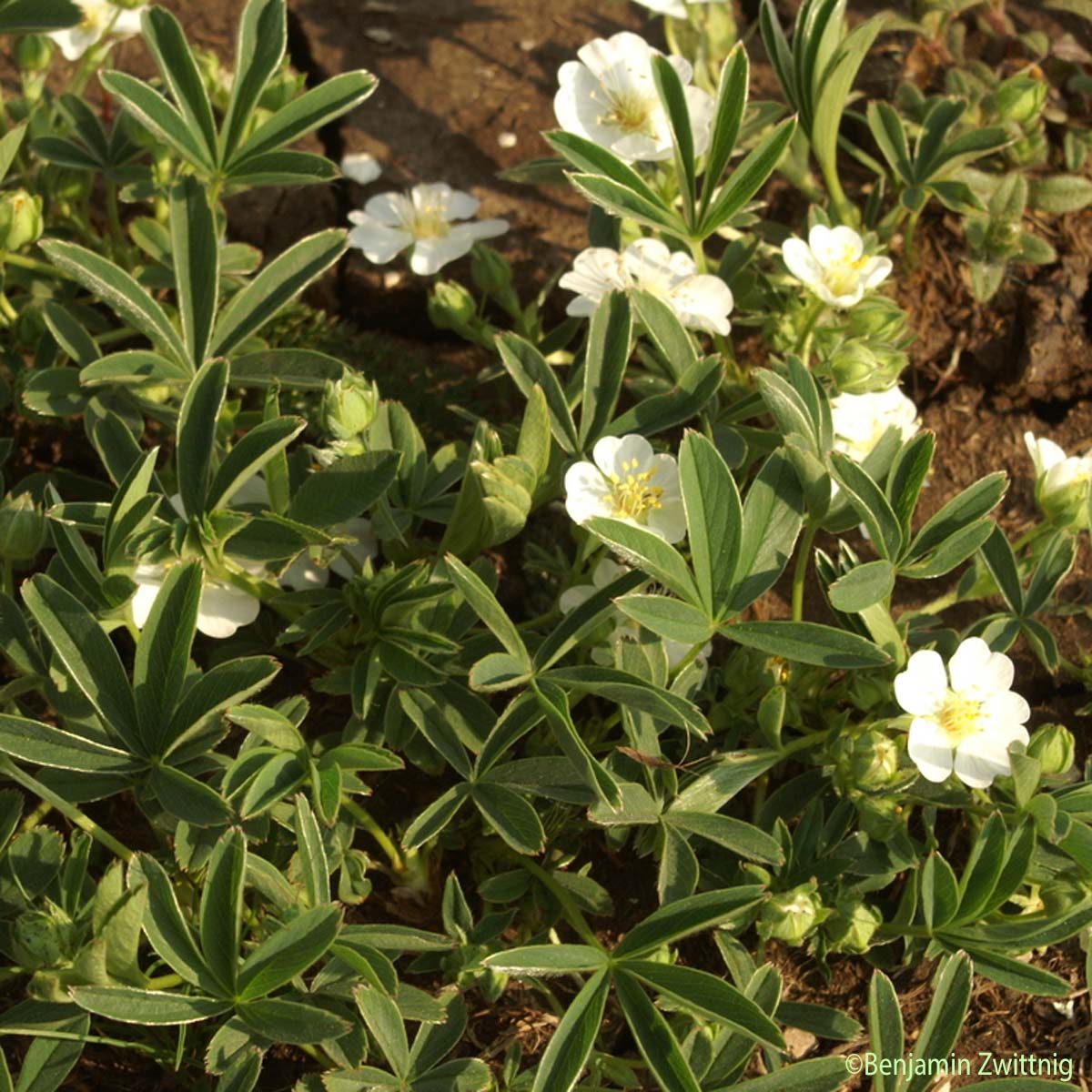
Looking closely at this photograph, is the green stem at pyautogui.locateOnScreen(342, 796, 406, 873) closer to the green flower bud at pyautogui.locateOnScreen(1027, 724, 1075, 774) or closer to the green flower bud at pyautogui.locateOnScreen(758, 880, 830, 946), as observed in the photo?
the green flower bud at pyautogui.locateOnScreen(758, 880, 830, 946)

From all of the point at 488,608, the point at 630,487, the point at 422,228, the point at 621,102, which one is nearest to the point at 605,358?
the point at 630,487

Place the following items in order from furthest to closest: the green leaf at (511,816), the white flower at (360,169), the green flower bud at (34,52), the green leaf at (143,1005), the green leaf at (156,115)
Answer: the white flower at (360,169)
the green flower bud at (34,52)
the green leaf at (156,115)
the green leaf at (511,816)
the green leaf at (143,1005)

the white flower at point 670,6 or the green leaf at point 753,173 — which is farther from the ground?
the white flower at point 670,6

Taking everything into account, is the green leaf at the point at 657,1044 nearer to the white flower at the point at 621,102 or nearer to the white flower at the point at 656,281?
the white flower at the point at 656,281

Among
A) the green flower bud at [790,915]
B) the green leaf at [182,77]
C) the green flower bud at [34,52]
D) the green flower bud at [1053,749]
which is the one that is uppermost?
the green leaf at [182,77]

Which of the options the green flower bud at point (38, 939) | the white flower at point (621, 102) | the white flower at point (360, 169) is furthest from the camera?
the white flower at point (360, 169)

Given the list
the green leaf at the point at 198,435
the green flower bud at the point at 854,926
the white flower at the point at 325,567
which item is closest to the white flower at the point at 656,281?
the white flower at the point at 325,567

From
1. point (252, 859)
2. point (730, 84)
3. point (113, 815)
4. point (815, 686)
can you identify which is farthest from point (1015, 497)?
point (113, 815)

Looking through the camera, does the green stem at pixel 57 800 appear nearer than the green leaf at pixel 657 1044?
No
